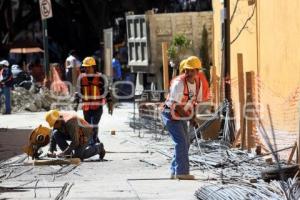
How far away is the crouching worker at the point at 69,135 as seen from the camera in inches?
479

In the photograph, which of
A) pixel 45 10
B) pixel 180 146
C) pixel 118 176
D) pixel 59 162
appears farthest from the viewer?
pixel 45 10

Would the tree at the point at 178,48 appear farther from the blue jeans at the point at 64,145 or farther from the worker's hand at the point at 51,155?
the worker's hand at the point at 51,155

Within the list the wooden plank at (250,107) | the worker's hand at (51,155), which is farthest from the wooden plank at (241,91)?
the worker's hand at (51,155)

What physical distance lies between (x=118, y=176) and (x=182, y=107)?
147cm

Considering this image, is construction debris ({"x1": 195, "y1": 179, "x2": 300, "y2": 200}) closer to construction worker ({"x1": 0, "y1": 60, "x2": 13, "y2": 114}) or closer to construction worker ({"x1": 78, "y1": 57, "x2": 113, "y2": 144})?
construction worker ({"x1": 78, "y1": 57, "x2": 113, "y2": 144})

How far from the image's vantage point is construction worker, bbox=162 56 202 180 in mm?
10219

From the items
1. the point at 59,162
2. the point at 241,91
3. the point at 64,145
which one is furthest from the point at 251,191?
the point at 241,91

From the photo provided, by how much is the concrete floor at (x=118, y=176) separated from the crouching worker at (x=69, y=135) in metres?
0.26

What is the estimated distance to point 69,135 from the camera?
1234 cm

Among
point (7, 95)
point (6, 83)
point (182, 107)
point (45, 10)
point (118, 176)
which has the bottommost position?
point (118, 176)

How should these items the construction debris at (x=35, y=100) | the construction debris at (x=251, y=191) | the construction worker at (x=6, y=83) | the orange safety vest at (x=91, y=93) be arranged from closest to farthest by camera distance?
1. the construction debris at (x=251, y=191)
2. the orange safety vest at (x=91, y=93)
3. the construction worker at (x=6, y=83)
4. the construction debris at (x=35, y=100)

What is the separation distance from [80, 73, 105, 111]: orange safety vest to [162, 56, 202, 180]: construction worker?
11.5ft

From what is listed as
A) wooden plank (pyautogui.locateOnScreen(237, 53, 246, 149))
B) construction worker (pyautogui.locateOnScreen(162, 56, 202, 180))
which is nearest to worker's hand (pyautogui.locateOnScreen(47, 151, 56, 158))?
construction worker (pyautogui.locateOnScreen(162, 56, 202, 180))

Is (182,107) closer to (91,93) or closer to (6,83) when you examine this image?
(91,93)
